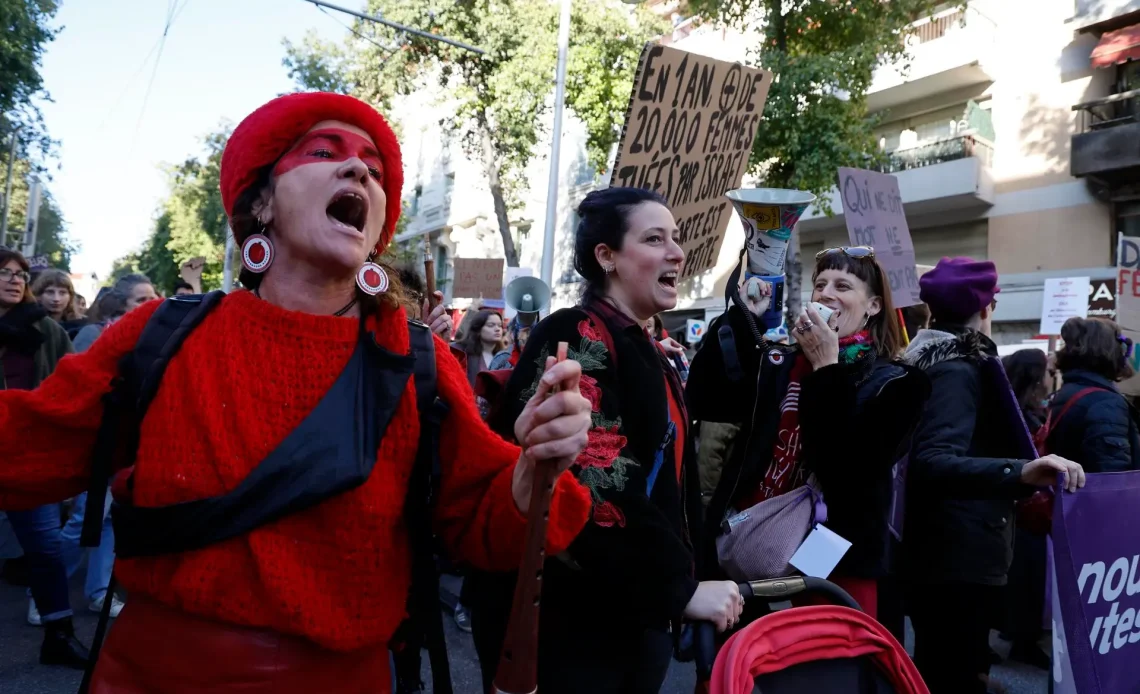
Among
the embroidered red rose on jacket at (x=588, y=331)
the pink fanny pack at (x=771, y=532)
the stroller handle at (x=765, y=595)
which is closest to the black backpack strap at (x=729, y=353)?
the pink fanny pack at (x=771, y=532)

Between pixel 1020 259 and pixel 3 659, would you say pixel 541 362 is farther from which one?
pixel 1020 259

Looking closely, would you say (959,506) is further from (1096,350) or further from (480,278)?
(480,278)

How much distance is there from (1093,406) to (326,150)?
138 inches

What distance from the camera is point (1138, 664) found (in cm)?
312

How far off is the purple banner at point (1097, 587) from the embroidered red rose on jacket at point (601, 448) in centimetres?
168

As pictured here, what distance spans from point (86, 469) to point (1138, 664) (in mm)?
3419

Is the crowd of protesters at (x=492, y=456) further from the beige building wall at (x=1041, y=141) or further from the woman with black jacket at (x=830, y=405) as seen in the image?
the beige building wall at (x=1041, y=141)

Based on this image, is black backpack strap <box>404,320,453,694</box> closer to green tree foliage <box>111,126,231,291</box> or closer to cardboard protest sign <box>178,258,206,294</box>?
cardboard protest sign <box>178,258,206,294</box>

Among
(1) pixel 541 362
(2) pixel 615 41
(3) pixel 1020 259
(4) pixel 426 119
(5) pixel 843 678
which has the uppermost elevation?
(4) pixel 426 119

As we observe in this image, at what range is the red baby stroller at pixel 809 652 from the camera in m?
1.70

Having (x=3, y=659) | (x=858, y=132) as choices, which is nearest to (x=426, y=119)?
(x=858, y=132)

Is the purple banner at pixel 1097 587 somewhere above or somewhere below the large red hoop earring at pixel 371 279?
below

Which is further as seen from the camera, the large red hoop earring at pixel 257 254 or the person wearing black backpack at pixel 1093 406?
the person wearing black backpack at pixel 1093 406

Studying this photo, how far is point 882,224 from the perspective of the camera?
19.6ft
